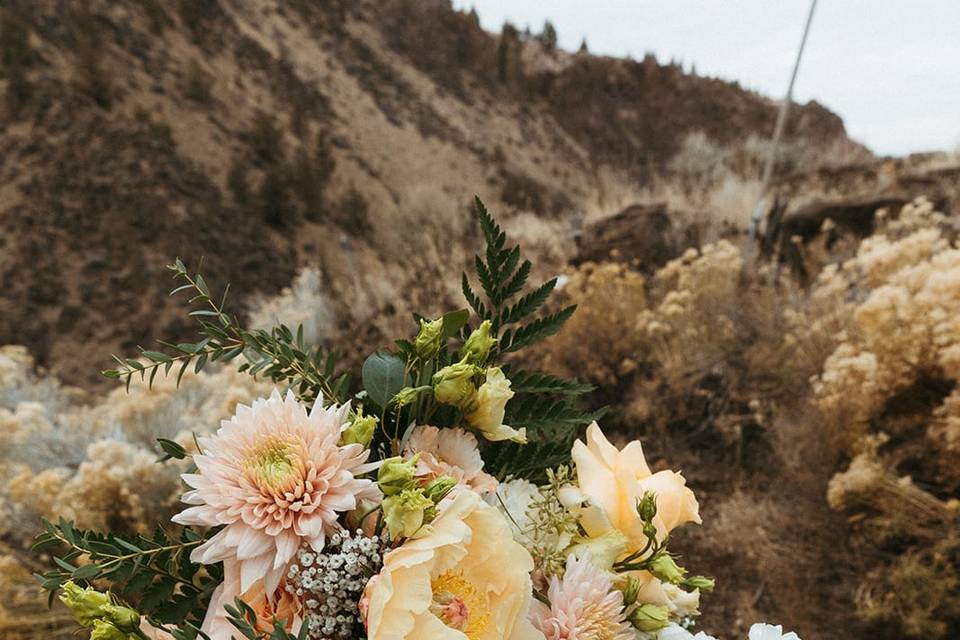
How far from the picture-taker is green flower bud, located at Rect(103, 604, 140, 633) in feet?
1.75

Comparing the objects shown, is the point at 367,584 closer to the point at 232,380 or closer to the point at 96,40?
the point at 232,380

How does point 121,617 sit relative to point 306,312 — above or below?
above

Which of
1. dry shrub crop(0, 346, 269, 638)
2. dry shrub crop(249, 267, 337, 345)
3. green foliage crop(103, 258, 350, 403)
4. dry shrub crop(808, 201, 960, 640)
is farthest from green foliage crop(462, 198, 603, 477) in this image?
dry shrub crop(249, 267, 337, 345)

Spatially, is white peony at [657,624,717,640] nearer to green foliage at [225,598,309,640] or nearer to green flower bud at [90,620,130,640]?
green foliage at [225,598,309,640]

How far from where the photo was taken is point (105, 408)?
3357 millimetres

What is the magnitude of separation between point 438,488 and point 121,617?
0.97 ft

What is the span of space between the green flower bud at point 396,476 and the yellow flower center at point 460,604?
94 mm

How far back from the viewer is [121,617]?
0.53 m

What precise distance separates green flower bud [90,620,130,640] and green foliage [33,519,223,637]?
0.14 feet

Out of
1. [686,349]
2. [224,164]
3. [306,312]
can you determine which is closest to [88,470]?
[306,312]

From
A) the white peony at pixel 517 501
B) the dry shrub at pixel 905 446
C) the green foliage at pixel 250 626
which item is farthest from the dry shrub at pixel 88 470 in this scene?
the dry shrub at pixel 905 446

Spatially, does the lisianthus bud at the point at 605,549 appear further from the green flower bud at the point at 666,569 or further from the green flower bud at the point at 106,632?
the green flower bud at the point at 106,632

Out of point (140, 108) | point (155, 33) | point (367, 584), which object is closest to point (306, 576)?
point (367, 584)

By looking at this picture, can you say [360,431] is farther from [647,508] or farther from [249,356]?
[647,508]
